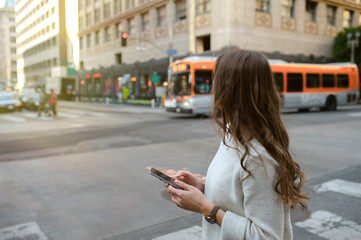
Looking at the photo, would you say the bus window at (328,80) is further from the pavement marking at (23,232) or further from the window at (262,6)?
the pavement marking at (23,232)

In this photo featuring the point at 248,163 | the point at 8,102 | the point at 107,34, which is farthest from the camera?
the point at 107,34

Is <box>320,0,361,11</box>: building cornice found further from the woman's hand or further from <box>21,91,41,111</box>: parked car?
the woman's hand

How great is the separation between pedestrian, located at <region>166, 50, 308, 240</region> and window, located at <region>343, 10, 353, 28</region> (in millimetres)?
40938

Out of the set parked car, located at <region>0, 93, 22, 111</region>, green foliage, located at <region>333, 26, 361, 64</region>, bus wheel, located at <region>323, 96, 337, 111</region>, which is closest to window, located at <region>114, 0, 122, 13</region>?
parked car, located at <region>0, 93, 22, 111</region>

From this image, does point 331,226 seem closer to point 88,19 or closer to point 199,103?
point 199,103

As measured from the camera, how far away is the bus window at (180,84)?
1841 cm

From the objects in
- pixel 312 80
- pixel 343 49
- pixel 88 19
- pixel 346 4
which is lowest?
pixel 312 80

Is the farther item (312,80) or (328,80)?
(328,80)

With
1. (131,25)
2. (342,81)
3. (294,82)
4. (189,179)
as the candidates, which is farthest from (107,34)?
(189,179)

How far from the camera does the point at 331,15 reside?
35.2m

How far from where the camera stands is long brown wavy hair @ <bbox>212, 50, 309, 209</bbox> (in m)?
1.37

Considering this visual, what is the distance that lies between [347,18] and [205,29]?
60.7 ft

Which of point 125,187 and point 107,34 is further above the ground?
point 107,34

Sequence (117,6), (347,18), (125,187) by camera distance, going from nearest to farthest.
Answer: (125,187)
(347,18)
(117,6)
